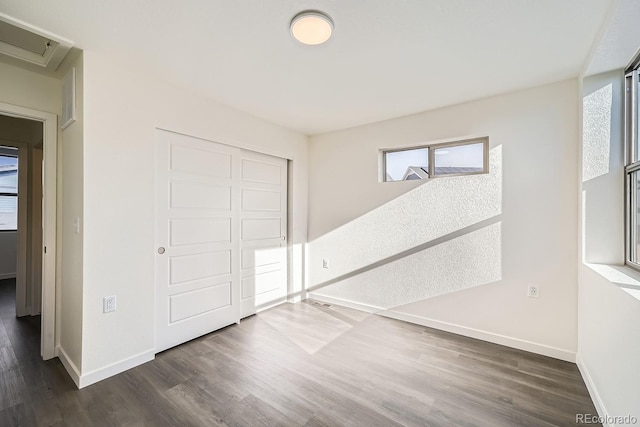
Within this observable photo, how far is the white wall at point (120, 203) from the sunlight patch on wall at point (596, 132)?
3375mm

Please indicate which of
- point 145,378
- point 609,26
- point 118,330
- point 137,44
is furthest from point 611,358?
point 137,44

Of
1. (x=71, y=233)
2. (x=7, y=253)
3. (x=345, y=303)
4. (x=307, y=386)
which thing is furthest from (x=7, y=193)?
(x=307, y=386)

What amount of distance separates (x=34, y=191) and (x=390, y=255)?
172 inches

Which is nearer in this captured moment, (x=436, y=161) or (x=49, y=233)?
(x=49, y=233)

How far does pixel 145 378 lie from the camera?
2092 mm

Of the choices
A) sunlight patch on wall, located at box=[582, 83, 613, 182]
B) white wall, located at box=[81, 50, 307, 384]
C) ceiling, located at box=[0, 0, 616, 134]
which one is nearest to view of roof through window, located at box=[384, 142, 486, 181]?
ceiling, located at box=[0, 0, 616, 134]

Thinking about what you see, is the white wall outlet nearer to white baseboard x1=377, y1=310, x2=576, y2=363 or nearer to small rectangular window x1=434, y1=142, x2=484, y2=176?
white baseboard x1=377, y1=310, x2=576, y2=363

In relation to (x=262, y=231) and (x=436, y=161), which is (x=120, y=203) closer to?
(x=262, y=231)

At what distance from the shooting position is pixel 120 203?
2.18 metres

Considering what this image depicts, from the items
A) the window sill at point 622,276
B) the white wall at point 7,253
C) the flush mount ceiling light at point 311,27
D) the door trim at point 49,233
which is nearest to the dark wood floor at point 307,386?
the door trim at point 49,233

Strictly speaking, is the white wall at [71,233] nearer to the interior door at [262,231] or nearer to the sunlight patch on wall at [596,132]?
the interior door at [262,231]

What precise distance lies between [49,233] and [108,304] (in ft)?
2.97

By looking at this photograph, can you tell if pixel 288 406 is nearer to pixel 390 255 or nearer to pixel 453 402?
pixel 453 402

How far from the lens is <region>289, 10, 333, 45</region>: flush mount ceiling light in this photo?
160cm
